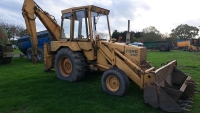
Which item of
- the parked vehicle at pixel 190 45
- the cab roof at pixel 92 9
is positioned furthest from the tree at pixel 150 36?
the cab roof at pixel 92 9

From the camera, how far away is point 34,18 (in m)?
8.07

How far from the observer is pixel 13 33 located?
125 feet

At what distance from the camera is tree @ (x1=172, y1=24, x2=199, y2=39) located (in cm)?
6370

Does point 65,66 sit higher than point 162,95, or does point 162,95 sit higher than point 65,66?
point 65,66

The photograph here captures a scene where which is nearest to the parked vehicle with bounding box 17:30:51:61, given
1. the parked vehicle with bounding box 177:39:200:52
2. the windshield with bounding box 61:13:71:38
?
the windshield with bounding box 61:13:71:38

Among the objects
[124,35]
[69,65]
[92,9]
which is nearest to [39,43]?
[124,35]

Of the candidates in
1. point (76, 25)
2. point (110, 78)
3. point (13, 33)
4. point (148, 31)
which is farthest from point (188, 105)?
point (148, 31)

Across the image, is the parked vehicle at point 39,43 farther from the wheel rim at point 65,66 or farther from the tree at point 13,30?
the tree at point 13,30

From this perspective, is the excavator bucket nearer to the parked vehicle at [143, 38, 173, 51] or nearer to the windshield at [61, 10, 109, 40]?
the windshield at [61, 10, 109, 40]

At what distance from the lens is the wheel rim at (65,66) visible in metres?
7.02

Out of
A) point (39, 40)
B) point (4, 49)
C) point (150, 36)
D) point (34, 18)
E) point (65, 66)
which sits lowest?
point (65, 66)

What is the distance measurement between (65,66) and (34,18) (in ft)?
9.04

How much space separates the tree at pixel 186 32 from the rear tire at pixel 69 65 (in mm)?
63278

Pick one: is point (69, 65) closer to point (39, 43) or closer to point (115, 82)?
point (115, 82)
